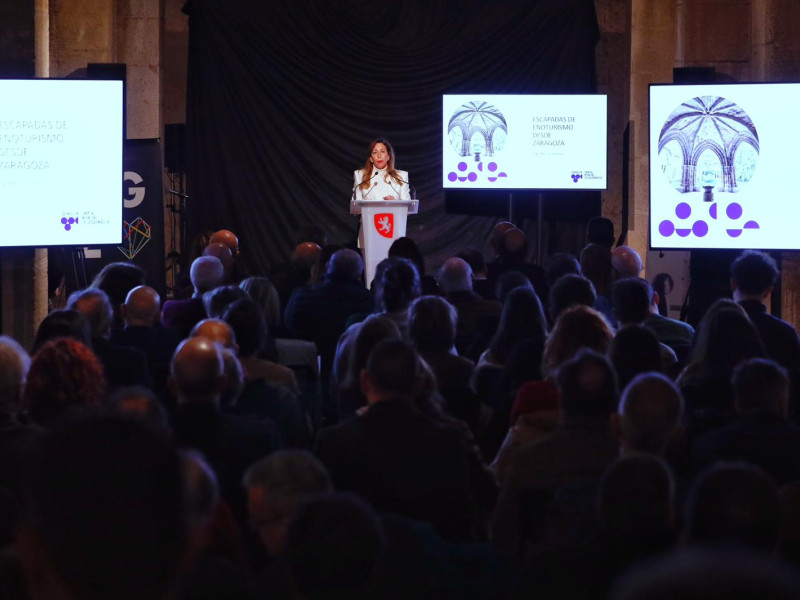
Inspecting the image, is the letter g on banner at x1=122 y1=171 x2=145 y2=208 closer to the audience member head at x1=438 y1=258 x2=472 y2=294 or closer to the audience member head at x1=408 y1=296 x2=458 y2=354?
the audience member head at x1=438 y1=258 x2=472 y2=294

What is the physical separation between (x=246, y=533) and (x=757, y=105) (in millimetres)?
6757

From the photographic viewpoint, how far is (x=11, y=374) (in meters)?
3.29

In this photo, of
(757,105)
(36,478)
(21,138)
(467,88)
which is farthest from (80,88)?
(36,478)

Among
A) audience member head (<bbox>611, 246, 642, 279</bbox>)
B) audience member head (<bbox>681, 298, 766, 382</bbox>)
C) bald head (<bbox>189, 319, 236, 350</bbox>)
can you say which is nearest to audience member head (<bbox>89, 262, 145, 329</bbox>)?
bald head (<bbox>189, 319, 236, 350</bbox>)

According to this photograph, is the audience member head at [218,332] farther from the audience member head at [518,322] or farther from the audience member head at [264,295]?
the audience member head at [264,295]

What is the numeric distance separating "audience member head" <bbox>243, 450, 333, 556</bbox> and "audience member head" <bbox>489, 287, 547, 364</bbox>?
2287mm

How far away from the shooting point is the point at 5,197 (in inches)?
288

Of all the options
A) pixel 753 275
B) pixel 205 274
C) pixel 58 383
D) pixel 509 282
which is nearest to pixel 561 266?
pixel 509 282

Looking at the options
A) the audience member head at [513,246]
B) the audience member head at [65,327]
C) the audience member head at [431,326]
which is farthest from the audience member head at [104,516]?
the audience member head at [513,246]

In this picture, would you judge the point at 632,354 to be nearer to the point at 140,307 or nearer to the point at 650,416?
the point at 650,416

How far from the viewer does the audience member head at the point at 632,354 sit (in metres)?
3.95

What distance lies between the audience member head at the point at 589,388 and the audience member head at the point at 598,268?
3.28 meters

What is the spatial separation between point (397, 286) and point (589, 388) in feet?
7.15

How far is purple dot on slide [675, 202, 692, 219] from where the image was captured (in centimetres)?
880
